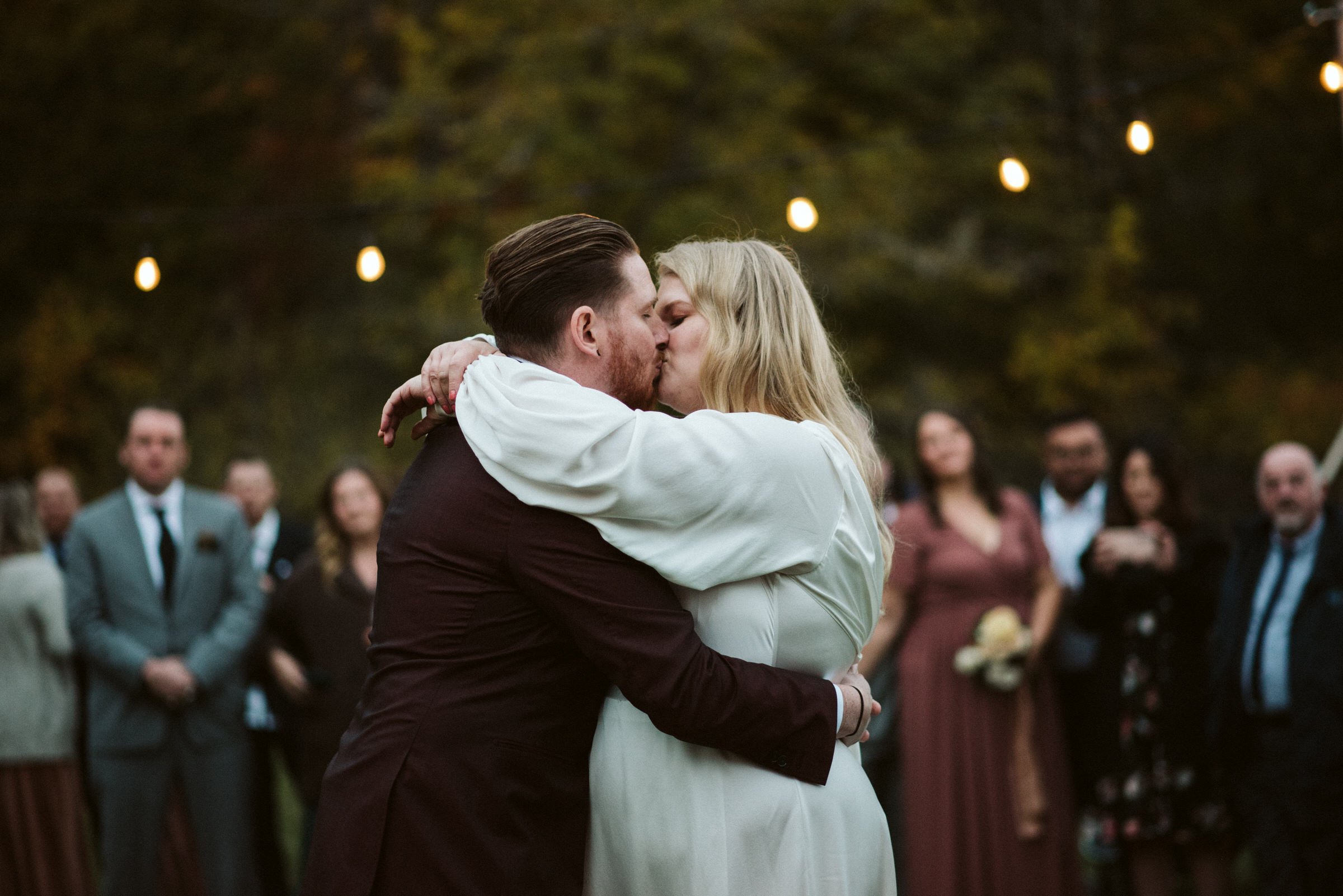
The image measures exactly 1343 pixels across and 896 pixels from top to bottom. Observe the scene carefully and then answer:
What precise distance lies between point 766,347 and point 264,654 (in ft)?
14.8

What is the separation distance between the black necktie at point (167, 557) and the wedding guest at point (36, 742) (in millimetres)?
751

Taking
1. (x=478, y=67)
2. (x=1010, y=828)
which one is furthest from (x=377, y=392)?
(x=1010, y=828)

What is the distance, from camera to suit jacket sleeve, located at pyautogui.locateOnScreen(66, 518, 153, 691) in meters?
5.70

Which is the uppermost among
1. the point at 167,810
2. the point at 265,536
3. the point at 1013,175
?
the point at 1013,175

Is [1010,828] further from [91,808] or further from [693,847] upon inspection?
[91,808]

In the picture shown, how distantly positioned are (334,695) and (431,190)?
356 inches

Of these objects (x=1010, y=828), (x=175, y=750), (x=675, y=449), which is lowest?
(x=1010, y=828)

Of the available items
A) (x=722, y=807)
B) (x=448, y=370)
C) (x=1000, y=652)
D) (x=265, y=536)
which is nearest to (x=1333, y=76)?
(x=1000, y=652)

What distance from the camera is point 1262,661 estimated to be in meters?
5.35

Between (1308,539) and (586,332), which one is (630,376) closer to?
(586,332)

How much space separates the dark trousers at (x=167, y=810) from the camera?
5.71 metres

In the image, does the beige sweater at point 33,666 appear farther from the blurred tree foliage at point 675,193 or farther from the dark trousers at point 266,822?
the blurred tree foliage at point 675,193

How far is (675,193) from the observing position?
14133 millimetres

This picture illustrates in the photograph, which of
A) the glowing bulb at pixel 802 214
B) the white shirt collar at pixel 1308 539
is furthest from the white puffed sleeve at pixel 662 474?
the glowing bulb at pixel 802 214
